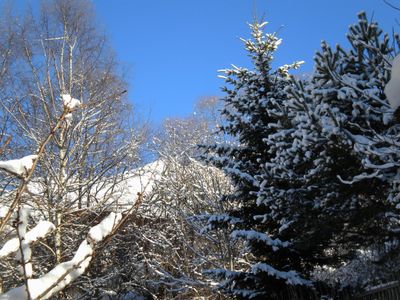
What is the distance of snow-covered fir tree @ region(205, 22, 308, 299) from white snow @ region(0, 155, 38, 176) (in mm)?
6611

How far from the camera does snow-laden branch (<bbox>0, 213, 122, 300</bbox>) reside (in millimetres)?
1911

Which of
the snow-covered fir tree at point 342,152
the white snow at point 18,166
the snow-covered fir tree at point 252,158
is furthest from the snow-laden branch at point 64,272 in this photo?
the snow-covered fir tree at point 252,158

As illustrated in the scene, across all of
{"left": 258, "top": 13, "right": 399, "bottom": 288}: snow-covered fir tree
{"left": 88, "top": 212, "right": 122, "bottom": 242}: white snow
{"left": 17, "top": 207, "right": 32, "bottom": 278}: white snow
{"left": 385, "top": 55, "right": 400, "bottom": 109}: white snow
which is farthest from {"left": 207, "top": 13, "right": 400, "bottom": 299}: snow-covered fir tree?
{"left": 17, "top": 207, "right": 32, "bottom": 278}: white snow

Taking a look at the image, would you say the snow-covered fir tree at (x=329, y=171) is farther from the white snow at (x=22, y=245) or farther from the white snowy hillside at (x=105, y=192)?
the white snow at (x=22, y=245)

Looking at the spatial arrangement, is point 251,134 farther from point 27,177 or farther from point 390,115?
point 27,177

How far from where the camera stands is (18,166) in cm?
181

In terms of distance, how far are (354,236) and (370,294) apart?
92cm

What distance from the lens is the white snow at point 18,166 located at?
1779 millimetres

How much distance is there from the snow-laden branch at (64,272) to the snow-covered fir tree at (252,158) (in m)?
6.23

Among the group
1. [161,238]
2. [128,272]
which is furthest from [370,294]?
[128,272]

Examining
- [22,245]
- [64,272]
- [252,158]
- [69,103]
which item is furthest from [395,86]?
[252,158]

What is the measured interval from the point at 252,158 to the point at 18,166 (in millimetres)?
7957

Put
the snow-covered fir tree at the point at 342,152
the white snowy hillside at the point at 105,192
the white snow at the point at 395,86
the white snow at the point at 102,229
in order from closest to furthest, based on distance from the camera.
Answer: the white snow at the point at 102,229
the white snow at the point at 395,86
the snow-covered fir tree at the point at 342,152
the white snowy hillside at the point at 105,192

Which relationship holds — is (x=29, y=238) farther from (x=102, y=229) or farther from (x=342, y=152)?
(x=342, y=152)
